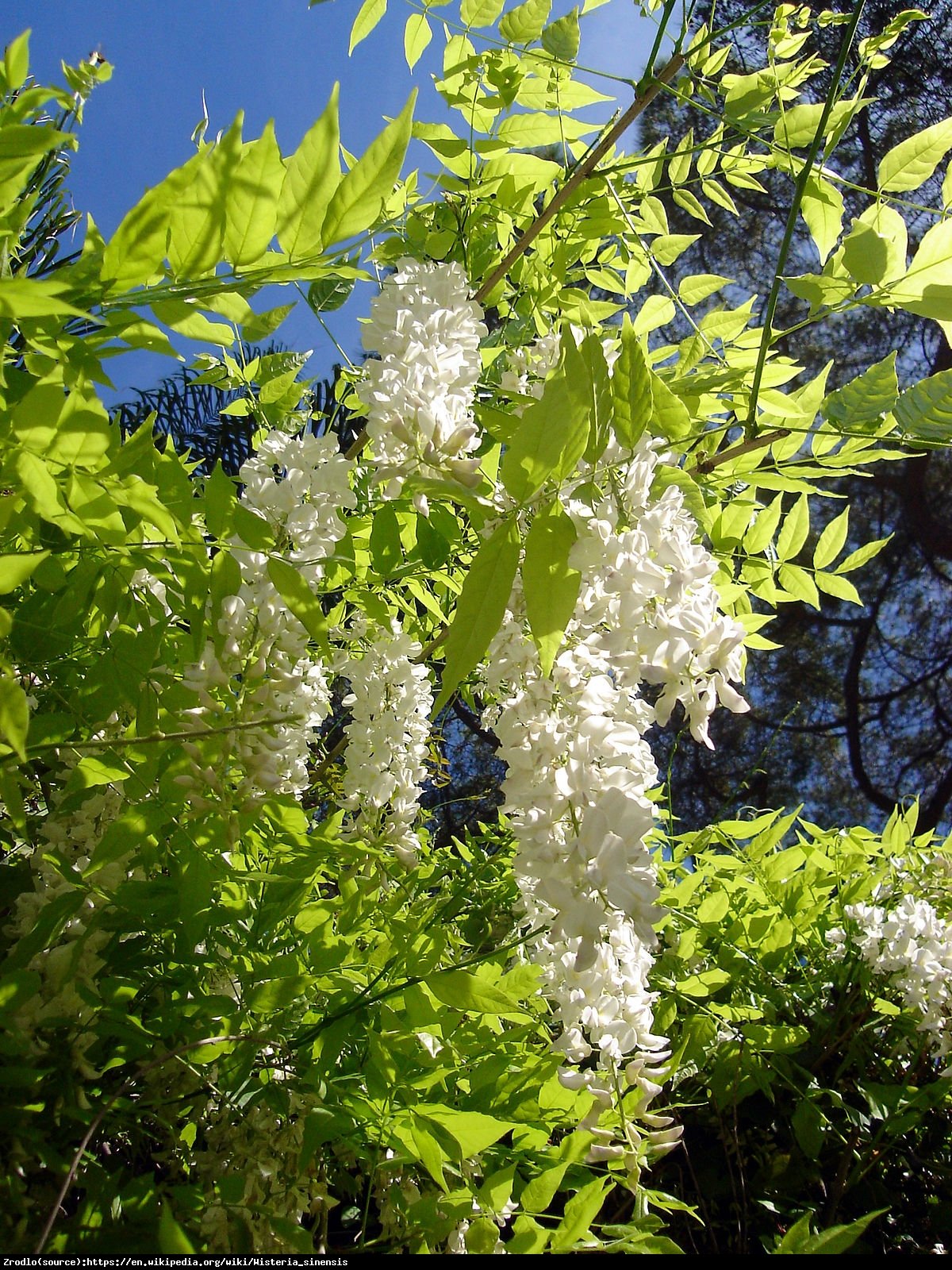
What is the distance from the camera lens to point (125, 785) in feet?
2.18

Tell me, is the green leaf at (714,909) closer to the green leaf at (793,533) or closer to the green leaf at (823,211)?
the green leaf at (793,533)

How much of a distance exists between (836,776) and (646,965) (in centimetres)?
352

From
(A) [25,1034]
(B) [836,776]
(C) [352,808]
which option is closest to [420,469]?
(A) [25,1034]

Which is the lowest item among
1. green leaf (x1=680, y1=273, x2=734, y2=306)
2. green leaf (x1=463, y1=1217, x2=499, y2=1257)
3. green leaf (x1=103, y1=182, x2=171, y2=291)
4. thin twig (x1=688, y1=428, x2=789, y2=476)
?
green leaf (x1=463, y1=1217, x2=499, y2=1257)

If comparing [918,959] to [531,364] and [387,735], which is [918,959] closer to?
[387,735]

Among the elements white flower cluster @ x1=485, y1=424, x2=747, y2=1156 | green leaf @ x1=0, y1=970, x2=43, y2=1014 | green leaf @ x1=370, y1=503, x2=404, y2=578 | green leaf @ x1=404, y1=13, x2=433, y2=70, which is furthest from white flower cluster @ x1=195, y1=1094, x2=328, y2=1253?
green leaf @ x1=404, y1=13, x2=433, y2=70

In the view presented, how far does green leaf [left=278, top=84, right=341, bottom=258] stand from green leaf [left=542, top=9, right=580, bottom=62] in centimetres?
43

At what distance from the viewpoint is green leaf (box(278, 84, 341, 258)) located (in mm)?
392

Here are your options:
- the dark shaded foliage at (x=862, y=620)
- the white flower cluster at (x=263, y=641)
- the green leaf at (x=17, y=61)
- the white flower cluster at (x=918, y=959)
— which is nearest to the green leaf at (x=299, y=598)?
the white flower cluster at (x=263, y=641)

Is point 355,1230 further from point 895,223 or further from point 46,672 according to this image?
point 895,223

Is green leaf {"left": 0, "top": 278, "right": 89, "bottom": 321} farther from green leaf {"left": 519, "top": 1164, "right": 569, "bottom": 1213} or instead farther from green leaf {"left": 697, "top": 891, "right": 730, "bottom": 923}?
green leaf {"left": 697, "top": 891, "right": 730, "bottom": 923}

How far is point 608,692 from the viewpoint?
0.52m

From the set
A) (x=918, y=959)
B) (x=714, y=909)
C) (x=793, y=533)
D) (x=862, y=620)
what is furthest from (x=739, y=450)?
(x=862, y=620)

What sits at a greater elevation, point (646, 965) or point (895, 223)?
point (895, 223)
